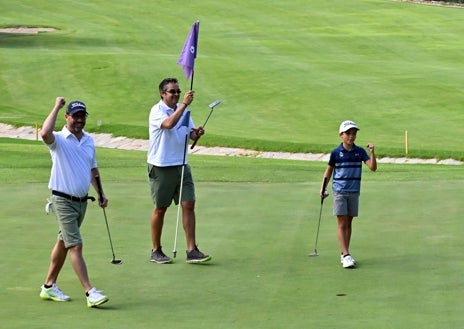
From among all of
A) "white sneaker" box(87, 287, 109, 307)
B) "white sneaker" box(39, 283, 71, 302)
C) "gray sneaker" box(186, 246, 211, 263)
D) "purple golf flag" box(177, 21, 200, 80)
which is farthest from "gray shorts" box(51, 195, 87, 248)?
"purple golf flag" box(177, 21, 200, 80)

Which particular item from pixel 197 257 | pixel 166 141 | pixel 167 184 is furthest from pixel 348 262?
pixel 166 141

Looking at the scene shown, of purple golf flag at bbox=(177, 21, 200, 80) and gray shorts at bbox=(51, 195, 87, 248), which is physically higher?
purple golf flag at bbox=(177, 21, 200, 80)

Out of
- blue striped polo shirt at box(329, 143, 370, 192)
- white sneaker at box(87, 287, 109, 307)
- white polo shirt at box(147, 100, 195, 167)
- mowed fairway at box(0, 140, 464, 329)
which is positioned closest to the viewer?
mowed fairway at box(0, 140, 464, 329)

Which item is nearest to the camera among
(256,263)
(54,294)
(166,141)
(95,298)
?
(95,298)

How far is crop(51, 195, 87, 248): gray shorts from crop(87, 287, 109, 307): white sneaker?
576mm

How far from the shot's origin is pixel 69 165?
10758mm

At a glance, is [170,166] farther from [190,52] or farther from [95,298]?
[95,298]

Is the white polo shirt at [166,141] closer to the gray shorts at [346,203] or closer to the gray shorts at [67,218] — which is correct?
the gray shorts at [346,203]

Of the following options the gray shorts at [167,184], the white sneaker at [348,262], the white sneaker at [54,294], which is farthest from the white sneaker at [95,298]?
the white sneaker at [348,262]

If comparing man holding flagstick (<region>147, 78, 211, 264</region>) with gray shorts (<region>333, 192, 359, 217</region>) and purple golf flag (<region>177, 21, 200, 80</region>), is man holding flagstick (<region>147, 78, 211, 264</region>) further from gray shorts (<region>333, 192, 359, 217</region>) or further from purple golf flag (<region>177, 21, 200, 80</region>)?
gray shorts (<region>333, 192, 359, 217</region>)

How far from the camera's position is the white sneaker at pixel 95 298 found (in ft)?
33.5

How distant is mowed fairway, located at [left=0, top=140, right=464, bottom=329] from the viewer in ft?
32.6

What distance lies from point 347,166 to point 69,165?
10.9 feet

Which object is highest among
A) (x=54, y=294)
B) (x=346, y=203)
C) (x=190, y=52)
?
(x=190, y=52)
